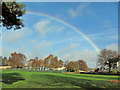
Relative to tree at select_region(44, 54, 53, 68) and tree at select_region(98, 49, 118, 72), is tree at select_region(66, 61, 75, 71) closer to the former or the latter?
tree at select_region(44, 54, 53, 68)

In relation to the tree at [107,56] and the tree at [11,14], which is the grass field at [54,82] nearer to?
the tree at [11,14]

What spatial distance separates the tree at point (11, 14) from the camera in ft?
30.7

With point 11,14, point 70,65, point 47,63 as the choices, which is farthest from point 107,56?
point 11,14

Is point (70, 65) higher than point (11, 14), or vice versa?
point (11, 14)

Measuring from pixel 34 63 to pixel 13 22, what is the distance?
209 ft

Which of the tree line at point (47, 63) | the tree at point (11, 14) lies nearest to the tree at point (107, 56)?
the tree line at point (47, 63)

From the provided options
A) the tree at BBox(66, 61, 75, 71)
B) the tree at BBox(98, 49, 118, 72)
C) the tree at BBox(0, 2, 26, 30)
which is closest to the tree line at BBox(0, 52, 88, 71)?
the tree at BBox(66, 61, 75, 71)

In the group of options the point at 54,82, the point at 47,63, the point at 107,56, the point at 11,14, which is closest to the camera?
the point at 11,14

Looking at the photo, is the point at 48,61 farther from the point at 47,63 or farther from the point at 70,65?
the point at 70,65

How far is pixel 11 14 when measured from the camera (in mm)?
10258

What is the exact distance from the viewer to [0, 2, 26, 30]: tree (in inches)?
368

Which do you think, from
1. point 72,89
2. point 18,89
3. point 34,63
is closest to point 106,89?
point 72,89

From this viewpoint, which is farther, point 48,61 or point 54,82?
point 48,61

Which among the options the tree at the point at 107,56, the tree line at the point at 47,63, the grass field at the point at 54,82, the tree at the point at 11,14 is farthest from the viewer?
the tree line at the point at 47,63
